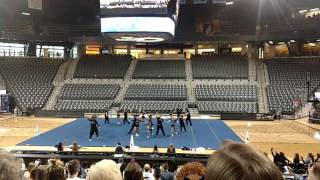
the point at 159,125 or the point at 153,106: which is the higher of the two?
the point at 159,125

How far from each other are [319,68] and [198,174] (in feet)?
168

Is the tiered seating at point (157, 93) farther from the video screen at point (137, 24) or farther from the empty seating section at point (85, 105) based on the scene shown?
the video screen at point (137, 24)

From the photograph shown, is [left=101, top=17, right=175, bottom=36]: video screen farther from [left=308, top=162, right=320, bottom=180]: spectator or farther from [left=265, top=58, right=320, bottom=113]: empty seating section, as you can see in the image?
[left=308, top=162, right=320, bottom=180]: spectator

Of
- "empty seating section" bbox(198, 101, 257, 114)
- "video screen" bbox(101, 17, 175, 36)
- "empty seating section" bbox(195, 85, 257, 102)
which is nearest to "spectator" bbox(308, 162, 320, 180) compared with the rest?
"video screen" bbox(101, 17, 175, 36)

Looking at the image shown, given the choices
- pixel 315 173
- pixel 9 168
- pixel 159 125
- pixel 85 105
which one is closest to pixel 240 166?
pixel 9 168

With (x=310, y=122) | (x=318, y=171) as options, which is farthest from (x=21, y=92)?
(x=318, y=171)

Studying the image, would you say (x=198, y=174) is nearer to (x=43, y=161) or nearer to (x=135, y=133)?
(x=43, y=161)

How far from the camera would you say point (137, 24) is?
2914 centimetres

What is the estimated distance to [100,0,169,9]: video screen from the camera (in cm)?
2767

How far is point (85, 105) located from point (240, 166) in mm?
45796

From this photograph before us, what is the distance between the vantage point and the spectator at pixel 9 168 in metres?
1.86

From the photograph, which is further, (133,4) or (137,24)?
(137,24)

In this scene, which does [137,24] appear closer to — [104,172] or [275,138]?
[275,138]

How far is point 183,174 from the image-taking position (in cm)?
238
